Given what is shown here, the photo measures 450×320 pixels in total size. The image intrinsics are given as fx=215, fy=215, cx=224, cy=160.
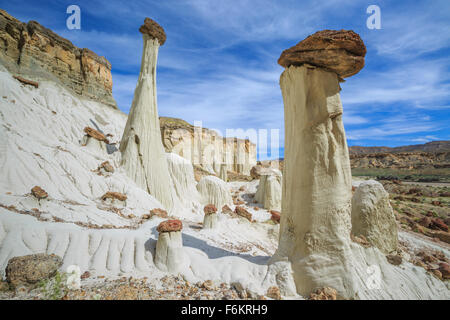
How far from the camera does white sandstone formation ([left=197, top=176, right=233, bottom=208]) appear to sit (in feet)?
45.1

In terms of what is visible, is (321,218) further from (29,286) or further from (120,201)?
(120,201)

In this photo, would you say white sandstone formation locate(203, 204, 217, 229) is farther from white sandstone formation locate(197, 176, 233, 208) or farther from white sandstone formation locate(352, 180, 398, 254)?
white sandstone formation locate(197, 176, 233, 208)

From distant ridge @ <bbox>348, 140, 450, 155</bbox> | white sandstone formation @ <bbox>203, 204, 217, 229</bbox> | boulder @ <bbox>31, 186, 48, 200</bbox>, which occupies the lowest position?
white sandstone formation @ <bbox>203, 204, 217, 229</bbox>

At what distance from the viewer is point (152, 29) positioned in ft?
37.6

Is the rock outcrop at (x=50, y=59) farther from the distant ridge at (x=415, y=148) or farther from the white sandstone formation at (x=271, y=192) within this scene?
the distant ridge at (x=415, y=148)

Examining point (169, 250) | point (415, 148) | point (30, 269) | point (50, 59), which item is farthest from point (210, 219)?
point (415, 148)

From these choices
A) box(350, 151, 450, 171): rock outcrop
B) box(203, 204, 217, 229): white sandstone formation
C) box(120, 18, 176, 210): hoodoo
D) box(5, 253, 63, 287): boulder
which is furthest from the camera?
box(350, 151, 450, 171): rock outcrop

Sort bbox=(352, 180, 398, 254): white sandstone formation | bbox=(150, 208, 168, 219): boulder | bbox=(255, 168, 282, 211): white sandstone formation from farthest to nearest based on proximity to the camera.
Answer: bbox=(255, 168, 282, 211): white sandstone formation, bbox=(150, 208, 168, 219): boulder, bbox=(352, 180, 398, 254): white sandstone formation

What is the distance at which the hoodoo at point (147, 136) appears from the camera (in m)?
10.5

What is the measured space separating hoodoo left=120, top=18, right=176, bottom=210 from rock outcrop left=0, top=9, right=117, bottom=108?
939cm

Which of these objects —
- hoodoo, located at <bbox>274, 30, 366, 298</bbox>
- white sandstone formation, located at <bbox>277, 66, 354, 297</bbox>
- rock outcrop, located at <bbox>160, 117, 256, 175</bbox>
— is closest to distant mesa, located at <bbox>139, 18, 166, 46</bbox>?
hoodoo, located at <bbox>274, 30, 366, 298</bbox>

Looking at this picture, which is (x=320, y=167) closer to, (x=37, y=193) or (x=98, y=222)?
(x=98, y=222)

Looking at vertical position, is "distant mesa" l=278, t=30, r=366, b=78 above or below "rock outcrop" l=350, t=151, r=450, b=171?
below

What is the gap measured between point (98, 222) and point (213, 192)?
828 cm
